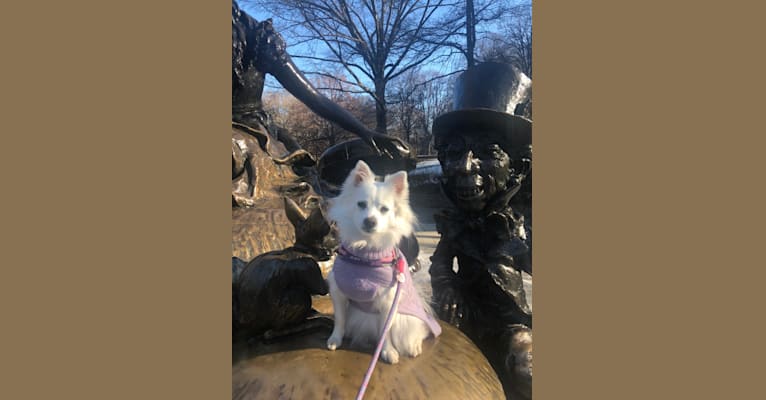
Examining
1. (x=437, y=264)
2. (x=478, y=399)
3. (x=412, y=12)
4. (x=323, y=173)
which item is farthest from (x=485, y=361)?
(x=412, y=12)

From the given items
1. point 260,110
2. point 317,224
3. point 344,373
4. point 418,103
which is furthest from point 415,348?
point 260,110

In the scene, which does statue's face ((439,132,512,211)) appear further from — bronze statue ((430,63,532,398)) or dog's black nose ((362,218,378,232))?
dog's black nose ((362,218,378,232))

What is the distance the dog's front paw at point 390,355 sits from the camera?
1.94 meters

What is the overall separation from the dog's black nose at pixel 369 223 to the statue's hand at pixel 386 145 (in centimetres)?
48

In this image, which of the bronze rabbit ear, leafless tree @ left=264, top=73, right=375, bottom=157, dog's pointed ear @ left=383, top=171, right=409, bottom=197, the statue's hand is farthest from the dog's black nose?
leafless tree @ left=264, top=73, right=375, bottom=157

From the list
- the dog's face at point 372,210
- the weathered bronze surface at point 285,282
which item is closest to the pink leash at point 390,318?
the dog's face at point 372,210

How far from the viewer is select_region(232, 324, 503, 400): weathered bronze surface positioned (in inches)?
72.5

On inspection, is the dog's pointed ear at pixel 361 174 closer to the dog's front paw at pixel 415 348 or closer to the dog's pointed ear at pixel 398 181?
the dog's pointed ear at pixel 398 181

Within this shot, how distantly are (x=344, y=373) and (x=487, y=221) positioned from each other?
1.15 metres

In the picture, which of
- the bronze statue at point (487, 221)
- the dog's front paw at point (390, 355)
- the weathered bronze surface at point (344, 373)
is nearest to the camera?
the weathered bronze surface at point (344, 373)

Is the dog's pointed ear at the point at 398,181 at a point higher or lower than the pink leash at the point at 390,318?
higher

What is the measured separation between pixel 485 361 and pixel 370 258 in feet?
2.86

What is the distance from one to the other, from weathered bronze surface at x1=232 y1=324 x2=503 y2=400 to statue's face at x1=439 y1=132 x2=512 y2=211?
0.82 m

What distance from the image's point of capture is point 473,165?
90.3 inches
